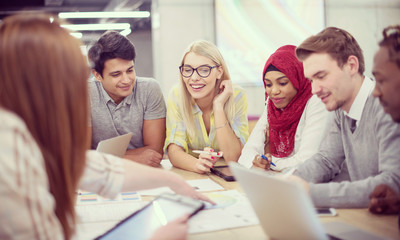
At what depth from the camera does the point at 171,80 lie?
5.31 m

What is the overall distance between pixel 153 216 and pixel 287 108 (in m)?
1.29

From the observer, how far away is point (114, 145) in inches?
82.0

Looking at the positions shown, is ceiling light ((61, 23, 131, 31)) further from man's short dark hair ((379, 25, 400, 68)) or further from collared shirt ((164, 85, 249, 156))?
man's short dark hair ((379, 25, 400, 68))

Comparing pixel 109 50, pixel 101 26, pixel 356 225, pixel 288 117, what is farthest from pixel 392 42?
pixel 101 26

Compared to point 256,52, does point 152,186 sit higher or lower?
lower

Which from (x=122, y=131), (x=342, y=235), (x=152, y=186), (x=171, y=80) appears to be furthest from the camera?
(x=171, y=80)

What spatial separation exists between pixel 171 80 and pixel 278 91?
3.16m

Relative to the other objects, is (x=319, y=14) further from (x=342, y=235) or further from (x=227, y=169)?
(x=342, y=235)

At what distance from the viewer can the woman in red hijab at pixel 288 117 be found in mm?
2092

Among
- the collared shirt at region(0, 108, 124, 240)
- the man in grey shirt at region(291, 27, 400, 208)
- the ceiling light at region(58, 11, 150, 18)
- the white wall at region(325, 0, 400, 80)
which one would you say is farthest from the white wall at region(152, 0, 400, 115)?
the collared shirt at region(0, 108, 124, 240)

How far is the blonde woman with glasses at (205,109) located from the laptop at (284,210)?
4.52 feet

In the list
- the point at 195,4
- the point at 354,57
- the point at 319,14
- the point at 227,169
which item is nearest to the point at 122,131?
the point at 227,169

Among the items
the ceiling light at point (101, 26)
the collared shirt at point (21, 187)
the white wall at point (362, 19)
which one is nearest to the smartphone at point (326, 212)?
the collared shirt at point (21, 187)

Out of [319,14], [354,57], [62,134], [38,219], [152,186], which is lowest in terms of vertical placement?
[152,186]
